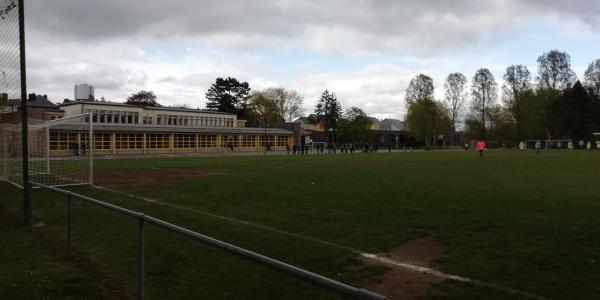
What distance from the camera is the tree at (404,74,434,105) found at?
9644cm

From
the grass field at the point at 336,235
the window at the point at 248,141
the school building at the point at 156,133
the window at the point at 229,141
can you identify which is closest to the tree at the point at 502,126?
the school building at the point at 156,133

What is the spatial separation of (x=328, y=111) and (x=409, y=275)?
99526 millimetres

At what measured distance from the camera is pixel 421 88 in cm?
9681

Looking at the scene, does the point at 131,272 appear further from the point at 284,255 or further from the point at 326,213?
the point at 326,213

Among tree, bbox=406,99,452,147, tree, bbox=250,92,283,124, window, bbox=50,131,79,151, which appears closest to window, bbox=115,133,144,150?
window, bbox=50,131,79,151

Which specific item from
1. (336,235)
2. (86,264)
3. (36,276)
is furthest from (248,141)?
(36,276)

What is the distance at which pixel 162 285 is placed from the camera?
575 cm

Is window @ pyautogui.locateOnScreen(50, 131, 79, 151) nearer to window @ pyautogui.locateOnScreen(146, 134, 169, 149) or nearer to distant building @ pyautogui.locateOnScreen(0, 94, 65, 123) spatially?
distant building @ pyautogui.locateOnScreen(0, 94, 65, 123)

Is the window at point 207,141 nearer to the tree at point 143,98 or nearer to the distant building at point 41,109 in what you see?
the distant building at point 41,109

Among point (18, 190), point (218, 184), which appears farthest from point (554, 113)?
point (18, 190)

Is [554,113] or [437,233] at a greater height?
[554,113]

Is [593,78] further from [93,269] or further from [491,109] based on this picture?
[93,269]

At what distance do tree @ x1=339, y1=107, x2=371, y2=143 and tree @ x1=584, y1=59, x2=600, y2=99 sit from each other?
42337 mm

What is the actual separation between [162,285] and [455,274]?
3.78 meters
